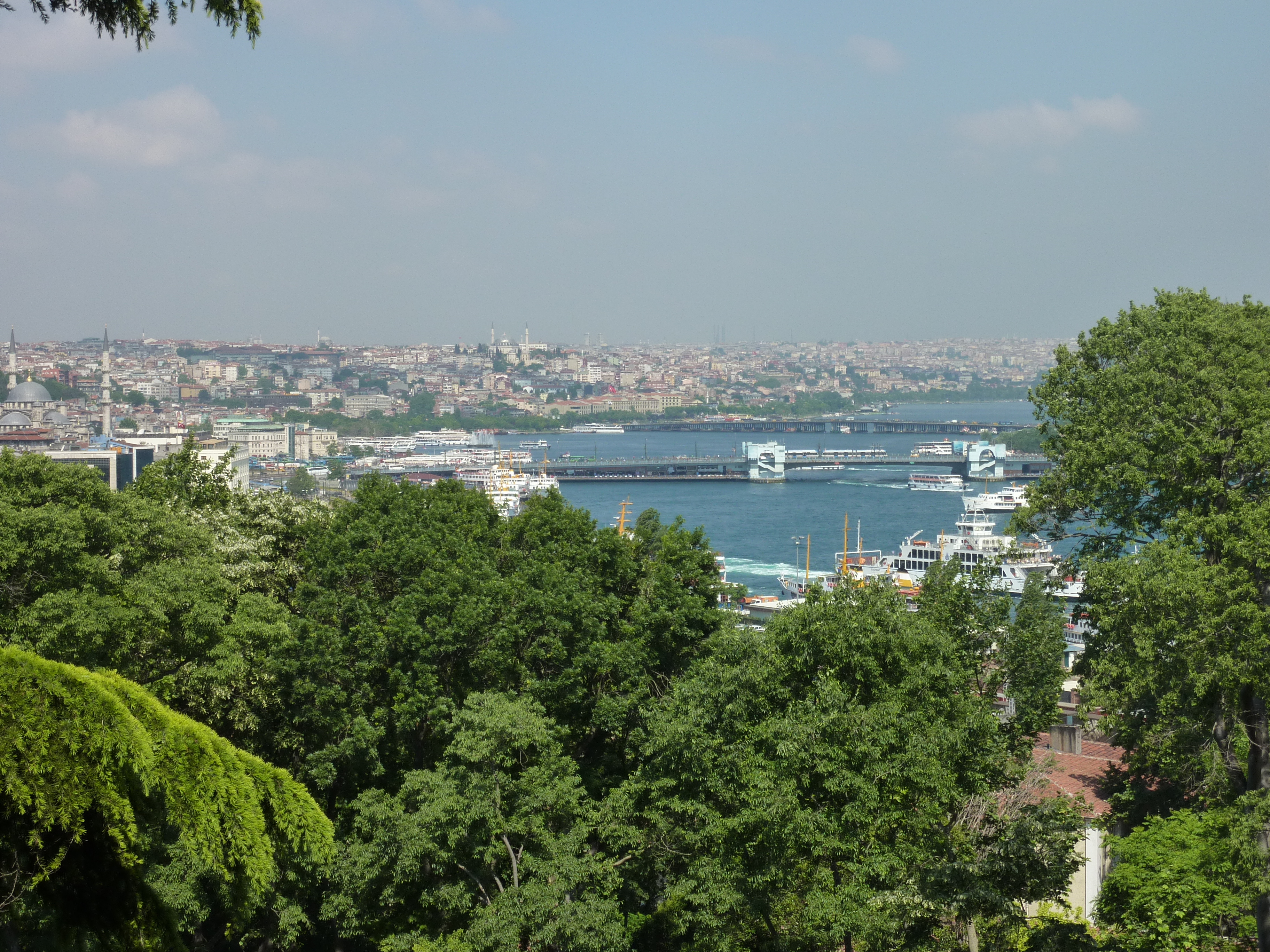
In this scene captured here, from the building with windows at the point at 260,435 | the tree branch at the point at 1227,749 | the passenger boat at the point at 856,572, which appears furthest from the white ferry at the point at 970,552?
the building with windows at the point at 260,435

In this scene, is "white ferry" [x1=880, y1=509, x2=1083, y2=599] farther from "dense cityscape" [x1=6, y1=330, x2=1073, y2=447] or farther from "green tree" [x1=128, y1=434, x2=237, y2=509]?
"dense cityscape" [x1=6, y1=330, x2=1073, y2=447]

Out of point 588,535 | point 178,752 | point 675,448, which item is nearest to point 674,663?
point 588,535

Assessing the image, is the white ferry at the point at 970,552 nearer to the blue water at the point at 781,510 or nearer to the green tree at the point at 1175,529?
the blue water at the point at 781,510

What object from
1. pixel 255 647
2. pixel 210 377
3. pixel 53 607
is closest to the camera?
pixel 53 607

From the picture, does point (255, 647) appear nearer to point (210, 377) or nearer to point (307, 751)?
point (307, 751)

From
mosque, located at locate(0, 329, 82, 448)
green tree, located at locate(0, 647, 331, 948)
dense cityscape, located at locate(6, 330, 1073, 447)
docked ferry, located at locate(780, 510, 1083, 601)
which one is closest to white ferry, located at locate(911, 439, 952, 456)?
docked ferry, located at locate(780, 510, 1083, 601)

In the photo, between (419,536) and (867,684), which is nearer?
(867,684)
